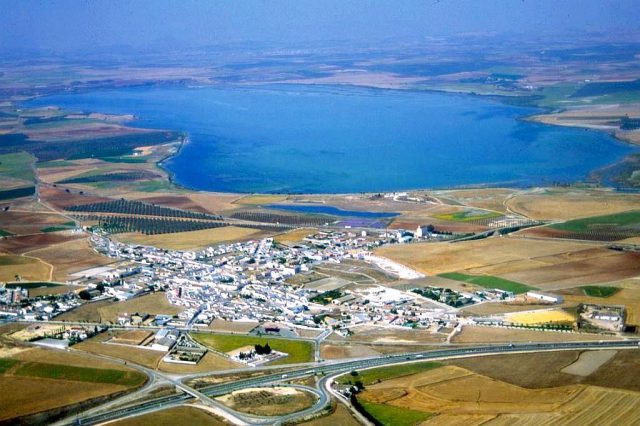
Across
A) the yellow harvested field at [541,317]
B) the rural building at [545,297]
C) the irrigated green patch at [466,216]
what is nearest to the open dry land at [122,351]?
the yellow harvested field at [541,317]

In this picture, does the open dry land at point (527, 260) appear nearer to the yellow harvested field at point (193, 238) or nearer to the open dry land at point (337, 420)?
the yellow harvested field at point (193, 238)

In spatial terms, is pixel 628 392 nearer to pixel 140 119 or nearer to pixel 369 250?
pixel 369 250

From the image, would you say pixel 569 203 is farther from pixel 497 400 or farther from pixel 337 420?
pixel 337 420

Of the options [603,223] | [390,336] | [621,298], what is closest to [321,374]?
[390,336]

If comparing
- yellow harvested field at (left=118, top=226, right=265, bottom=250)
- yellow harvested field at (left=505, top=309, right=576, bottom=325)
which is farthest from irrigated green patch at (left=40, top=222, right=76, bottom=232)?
yellow harvested field at (left=505, top=309, right=576, bottom=325)

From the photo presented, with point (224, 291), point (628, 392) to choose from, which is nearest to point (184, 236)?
point (224, 291)

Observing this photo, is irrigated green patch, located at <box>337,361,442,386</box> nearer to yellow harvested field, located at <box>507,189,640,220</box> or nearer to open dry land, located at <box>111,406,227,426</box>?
open dry land, located at <box>111,406,227,426</box>
